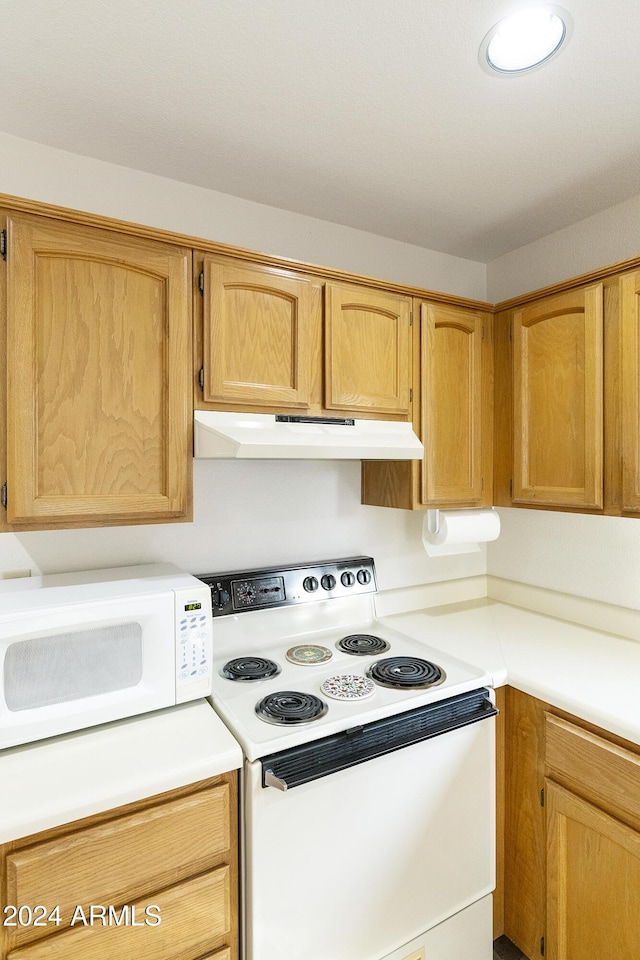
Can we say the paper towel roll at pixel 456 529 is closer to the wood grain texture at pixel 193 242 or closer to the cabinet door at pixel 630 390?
the cabinet door at pixel 630 390

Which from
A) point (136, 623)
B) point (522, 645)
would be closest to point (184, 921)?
point (136, 623)

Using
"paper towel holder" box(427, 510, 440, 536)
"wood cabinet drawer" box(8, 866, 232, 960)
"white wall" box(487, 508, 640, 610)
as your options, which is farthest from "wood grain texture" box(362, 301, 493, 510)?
"wood cabinet drawer" box(8, 866, 232, 960)

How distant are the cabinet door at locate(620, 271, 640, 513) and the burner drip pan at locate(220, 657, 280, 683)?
1.24 meters

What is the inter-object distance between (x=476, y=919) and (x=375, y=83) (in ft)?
7.80

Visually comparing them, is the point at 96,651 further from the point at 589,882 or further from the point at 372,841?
the point at 589,882

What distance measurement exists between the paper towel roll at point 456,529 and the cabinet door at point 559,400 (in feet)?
0.59

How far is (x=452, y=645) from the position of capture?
1.90m

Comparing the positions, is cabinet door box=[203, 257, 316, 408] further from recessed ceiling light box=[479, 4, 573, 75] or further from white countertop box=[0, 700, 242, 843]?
white countertop box=[0, 700, 242, 843]

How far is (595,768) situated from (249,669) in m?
1.01

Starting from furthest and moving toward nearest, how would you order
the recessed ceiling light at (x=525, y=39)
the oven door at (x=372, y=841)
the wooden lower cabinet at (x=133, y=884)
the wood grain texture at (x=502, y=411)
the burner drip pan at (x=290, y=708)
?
1. the wood grain texture at (x=502, y=411)
2. the burner drip pan at (x=290, y=708)
3. the oven door at (x=372, y=841)
4. the recessed ceiling light at (x=525, y=39)
5. the wooden lower cabinet at (x=133, y=884)

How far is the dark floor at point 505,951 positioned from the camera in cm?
168

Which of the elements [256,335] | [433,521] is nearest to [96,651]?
[256,335]

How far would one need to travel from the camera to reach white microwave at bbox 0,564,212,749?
3.94ft

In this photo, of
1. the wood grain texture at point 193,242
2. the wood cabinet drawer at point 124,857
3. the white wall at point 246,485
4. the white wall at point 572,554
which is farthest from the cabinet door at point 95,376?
the white wall at point 572,554
